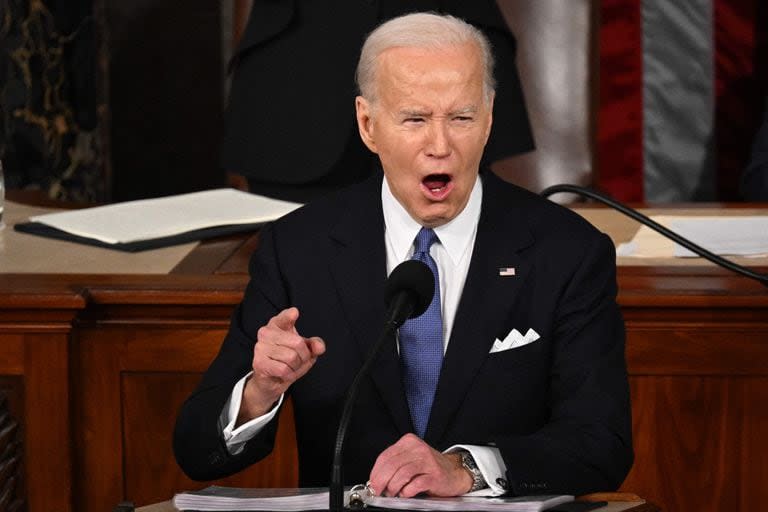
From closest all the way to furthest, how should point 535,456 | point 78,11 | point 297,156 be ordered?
point 535,456 → point 297,156 → point 78,11

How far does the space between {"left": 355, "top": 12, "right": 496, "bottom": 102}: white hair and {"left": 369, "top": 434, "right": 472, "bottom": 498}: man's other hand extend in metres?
0.48

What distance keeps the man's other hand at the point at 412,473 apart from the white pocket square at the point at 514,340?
0.31 metres

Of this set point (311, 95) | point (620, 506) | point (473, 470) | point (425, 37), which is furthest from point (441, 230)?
point (311, 95)

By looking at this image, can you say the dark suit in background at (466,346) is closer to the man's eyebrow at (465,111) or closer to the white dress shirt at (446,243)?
the white dress shirt at (446,243)

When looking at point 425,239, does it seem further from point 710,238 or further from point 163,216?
point 163,216

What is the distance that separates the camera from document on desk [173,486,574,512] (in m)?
1.48

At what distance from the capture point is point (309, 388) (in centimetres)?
196

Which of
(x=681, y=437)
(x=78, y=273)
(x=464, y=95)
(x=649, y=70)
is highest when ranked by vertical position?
(x=649, y=70)

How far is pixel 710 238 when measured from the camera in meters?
2.66

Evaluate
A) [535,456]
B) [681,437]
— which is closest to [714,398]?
[681,437]

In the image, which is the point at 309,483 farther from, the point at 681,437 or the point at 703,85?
the point at 703,85

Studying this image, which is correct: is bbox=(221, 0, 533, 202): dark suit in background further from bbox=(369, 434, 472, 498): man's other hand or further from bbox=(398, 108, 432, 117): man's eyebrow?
bbox=(369, 434, 472, 498): man's other hand

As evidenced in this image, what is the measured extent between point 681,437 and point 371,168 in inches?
45.8

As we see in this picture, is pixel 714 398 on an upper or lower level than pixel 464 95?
lower
